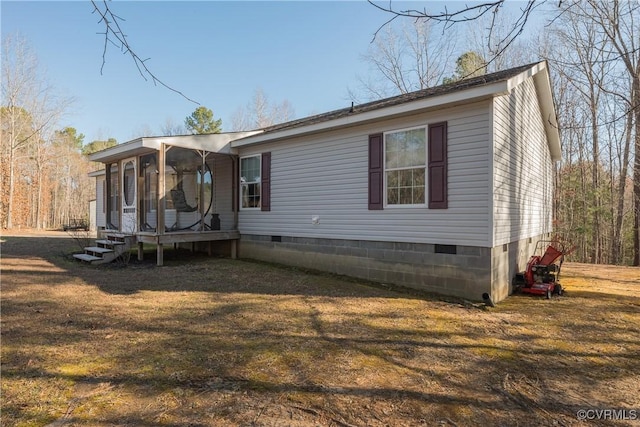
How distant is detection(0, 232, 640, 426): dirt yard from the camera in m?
2.56

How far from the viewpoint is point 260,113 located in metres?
26.8

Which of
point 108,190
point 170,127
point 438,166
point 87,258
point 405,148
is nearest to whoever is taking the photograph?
point 438,166

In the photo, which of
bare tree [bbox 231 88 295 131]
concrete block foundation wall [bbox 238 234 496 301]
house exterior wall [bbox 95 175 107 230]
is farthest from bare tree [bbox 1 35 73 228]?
concrete block foundation wall [bbox 238 234 496 301]

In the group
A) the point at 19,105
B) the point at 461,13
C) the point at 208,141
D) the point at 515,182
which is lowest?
the point at 515,182

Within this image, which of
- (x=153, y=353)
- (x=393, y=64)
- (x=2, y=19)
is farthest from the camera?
(x=393, y=64)

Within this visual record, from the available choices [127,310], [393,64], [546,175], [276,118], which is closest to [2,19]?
[127,310]

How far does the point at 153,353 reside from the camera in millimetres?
3527

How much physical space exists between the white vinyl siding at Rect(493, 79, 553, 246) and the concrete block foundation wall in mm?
668

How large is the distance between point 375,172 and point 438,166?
133 centimetres

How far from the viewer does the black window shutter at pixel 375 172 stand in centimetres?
711

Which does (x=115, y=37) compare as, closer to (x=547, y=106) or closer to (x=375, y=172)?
(x=375, y=172)

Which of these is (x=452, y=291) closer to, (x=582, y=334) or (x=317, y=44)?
(x=582, y=334)

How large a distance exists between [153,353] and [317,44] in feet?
17.8

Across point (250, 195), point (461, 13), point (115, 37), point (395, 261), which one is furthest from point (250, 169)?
point (461, 13)
